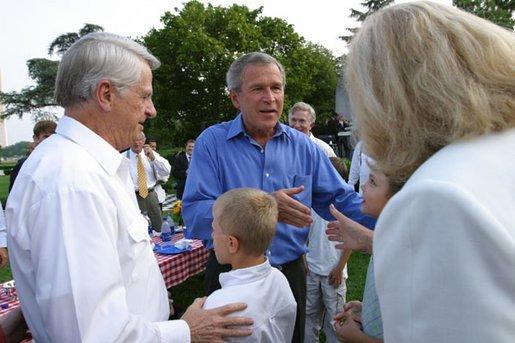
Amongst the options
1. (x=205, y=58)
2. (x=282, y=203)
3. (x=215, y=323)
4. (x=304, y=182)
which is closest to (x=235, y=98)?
(x=304, y=182)

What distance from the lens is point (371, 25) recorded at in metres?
1.14

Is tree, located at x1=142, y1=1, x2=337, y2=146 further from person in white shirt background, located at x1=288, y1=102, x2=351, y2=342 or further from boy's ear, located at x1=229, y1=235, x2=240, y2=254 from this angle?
boy's ear, located at x1=229, y1=235, x2=240, y2=254

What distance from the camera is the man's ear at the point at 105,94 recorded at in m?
1.73

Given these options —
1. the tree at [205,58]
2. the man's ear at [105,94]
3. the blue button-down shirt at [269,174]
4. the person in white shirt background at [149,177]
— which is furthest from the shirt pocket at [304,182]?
the tree at [205,58]

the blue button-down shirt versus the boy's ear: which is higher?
the blue button-down shirt

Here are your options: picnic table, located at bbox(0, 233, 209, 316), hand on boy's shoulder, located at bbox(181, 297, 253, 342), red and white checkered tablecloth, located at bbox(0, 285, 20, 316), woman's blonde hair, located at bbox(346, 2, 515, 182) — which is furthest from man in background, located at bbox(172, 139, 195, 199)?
woman's blonde hair, located at bbox(346, 2, 515, 182)

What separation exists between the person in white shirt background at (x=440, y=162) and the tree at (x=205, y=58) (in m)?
32.8

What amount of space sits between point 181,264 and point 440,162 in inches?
171

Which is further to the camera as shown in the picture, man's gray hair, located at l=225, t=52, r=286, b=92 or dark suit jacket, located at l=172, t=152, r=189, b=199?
dark suit jacket, located at l=172, t=152, r=189, b=199

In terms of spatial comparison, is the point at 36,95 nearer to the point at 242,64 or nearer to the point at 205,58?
the point at 205,58

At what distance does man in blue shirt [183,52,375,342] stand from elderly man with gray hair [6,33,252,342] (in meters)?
0.77

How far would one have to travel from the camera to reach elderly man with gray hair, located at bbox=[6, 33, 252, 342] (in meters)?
1.39

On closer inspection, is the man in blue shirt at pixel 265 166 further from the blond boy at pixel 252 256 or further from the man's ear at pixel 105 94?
the man's ear at pixel 105 94

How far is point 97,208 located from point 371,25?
104 cm
